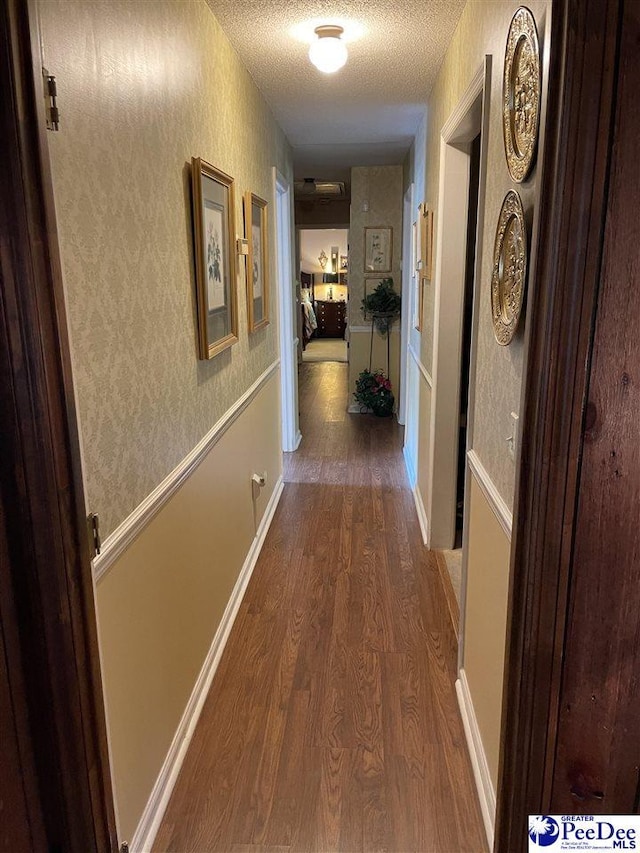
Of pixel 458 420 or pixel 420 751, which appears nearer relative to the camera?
pixel 420 751

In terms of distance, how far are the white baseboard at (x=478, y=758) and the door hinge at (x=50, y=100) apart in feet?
6.07

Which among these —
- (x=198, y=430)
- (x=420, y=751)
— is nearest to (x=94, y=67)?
(x=198, y=430)

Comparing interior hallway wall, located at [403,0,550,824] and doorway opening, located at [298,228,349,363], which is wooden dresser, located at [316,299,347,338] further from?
interior hallway wall, located at [403,0,550,824]

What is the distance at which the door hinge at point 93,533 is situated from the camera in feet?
3.83

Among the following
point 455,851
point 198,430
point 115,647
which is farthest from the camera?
point 198,430

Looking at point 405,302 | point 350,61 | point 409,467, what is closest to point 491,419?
point 350,61

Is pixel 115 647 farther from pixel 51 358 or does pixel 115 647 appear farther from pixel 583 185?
pixel 583 185

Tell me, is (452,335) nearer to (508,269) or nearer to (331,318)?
(508,269)

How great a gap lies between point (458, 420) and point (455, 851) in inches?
76.1

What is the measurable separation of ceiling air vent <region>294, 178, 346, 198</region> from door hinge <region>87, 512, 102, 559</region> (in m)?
5.87

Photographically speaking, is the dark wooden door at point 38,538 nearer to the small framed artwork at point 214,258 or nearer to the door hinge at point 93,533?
the door hinge at point 93,533

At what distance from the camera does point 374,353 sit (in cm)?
620

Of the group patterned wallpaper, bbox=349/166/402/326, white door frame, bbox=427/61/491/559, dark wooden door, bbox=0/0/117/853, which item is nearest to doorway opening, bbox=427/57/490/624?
white door frame, bbox=427/61/491/559

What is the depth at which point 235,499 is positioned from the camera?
264 cm
